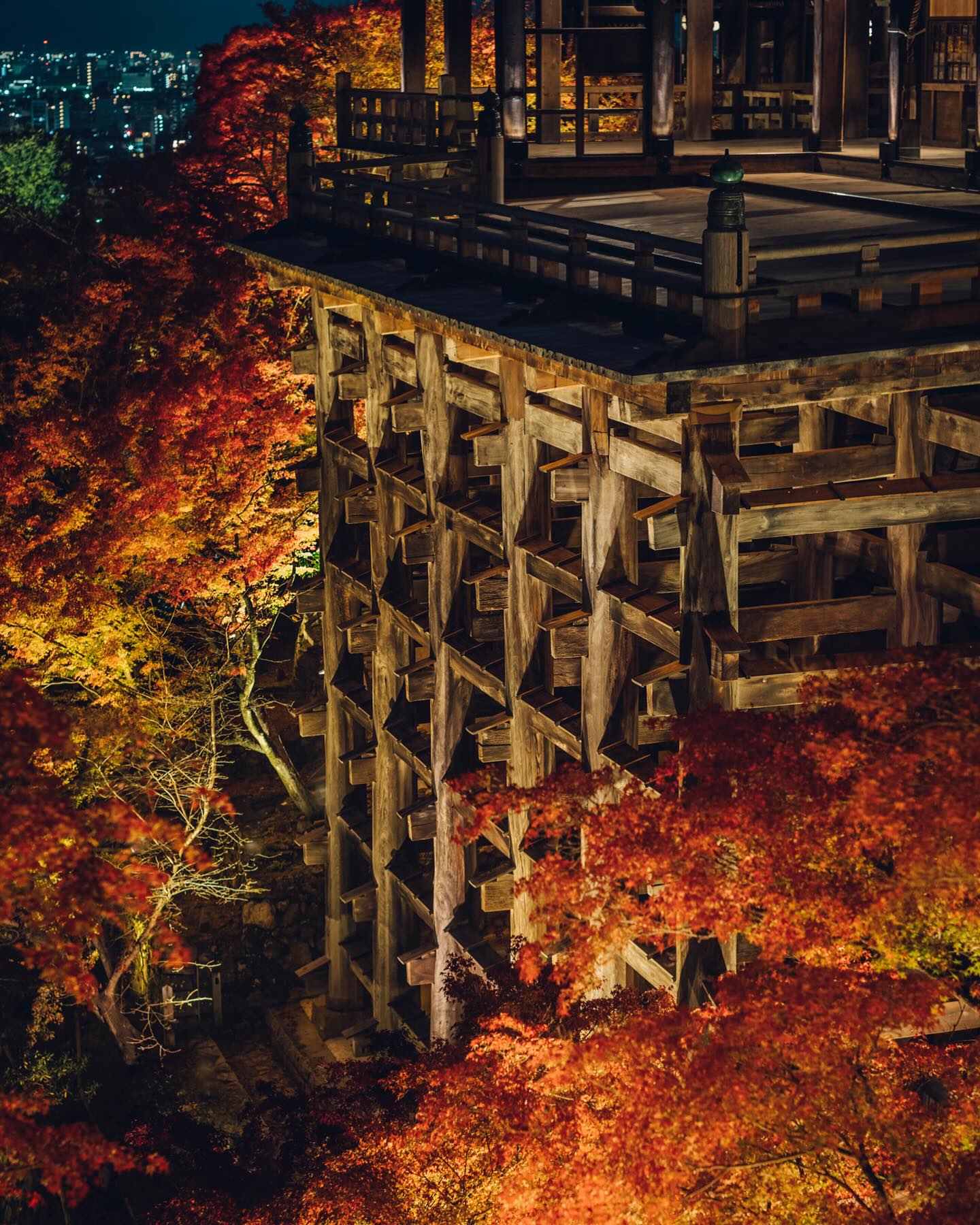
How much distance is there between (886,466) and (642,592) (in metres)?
2.73

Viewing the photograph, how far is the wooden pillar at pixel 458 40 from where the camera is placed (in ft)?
101

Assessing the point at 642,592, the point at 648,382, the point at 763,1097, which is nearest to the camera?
the point at 763,1097

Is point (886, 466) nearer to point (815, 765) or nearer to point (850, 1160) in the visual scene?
→ point (815, 765)

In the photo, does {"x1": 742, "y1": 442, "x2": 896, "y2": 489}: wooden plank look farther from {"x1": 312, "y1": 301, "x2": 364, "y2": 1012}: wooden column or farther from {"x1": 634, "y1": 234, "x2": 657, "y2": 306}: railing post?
{"x1": 312, "y1": 301, "x2": 364, "y2": 1012}: wooden column

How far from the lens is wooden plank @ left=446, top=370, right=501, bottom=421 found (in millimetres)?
21439

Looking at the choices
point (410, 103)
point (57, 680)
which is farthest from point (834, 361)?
point (57, 680)

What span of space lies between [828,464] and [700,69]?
1458 centimetres

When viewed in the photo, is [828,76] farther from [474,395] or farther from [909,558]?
[909,558]

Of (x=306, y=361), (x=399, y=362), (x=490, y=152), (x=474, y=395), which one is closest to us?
(x=474, y=395)

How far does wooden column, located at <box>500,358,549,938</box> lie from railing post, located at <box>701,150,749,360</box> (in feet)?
16.1

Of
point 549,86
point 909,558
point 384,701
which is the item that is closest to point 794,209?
point 909,558

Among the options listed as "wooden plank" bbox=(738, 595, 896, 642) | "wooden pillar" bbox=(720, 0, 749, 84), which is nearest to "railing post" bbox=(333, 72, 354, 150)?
"wooden pillar" bbox=(720, 0, 749, 84)

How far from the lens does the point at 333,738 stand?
28625 millimetres

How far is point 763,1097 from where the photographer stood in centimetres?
1477
